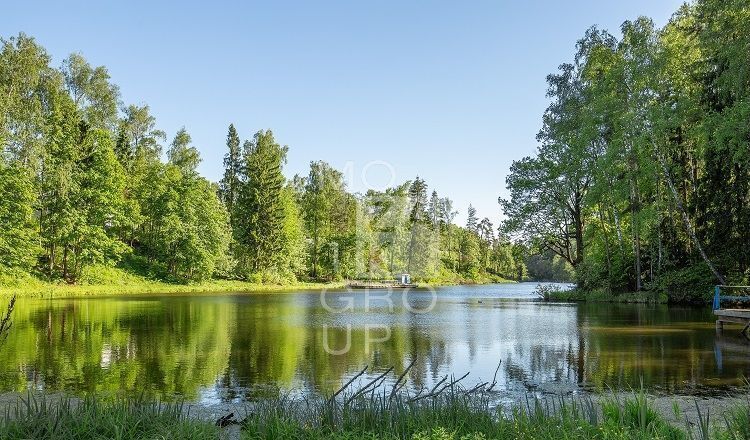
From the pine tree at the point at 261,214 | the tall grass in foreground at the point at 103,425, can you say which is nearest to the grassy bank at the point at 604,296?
the pine tree at the point at 261,214

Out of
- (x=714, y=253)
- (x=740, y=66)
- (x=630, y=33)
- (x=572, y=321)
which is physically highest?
(x=630, y=33)

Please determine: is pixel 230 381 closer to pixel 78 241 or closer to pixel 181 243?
pixel 78 241

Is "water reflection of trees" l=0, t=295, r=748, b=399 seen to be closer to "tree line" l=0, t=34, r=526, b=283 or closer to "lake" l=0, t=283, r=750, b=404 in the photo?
"lake" l=0, t=283, r=750, b=404

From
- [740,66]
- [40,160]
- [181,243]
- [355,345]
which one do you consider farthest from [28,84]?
[740,66]

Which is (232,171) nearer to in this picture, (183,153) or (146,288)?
(183,153)

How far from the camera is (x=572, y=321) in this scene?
25.9 m

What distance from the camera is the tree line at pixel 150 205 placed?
4456 cm

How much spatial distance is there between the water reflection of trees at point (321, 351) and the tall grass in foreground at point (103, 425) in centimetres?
432

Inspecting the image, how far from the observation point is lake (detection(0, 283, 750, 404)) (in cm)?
1164

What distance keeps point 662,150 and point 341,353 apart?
24.2 m

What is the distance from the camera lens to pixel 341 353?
16047 mm

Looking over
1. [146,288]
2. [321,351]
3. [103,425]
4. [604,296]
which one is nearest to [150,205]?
[146,288]

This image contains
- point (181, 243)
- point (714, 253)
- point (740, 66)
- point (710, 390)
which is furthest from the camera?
point (181, 243)

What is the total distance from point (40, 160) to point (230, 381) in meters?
43.6
